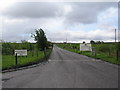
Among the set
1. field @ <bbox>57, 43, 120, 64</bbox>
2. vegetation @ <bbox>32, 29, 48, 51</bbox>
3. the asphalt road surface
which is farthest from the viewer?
vegetation @ <bbox>32, 29, 48, 51</bbox>

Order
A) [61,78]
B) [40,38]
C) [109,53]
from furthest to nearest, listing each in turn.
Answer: [40,38] → [109,53] → [61,78]

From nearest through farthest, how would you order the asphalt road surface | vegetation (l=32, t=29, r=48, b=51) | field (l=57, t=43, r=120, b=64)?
the asphalt road surface, field (l=57, t=43, r=120, b=64), vegetation (l=32, t=29, r=48, b=51)

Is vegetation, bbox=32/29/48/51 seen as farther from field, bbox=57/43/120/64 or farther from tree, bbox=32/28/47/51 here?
field, bbox=57/43/120/64

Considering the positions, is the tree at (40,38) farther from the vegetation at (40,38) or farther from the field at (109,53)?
the field at (109,53)

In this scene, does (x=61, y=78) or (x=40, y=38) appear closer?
(x=61, y=78)

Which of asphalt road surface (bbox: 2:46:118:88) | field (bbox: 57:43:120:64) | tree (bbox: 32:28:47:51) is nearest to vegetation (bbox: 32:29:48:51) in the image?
tree (bbox: 32:28:47:51)

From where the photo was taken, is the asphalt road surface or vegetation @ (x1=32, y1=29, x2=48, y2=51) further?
vegetation @ (x1=32, y1=29, x2=48, y2=51)

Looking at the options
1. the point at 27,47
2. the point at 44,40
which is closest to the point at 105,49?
the point at 44,40

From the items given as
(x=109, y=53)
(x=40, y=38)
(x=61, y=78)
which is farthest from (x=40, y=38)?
(x=61, y=78)

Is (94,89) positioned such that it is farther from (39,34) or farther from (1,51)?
(39,34)

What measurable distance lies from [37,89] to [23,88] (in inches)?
25.4

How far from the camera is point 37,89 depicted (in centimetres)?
724

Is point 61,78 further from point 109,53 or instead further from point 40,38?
point 40,38

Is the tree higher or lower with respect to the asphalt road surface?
higher
